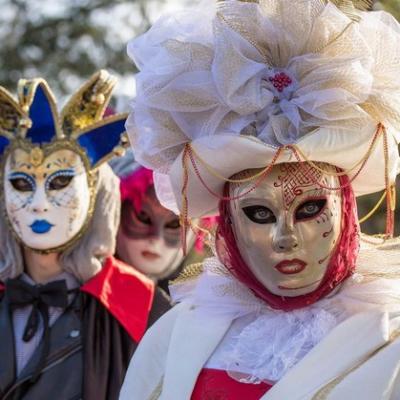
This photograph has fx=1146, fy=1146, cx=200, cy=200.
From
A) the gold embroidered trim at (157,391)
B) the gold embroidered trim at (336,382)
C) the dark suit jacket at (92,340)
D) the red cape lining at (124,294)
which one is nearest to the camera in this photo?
the gold embroidered trim at (336,382)

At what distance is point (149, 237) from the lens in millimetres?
5324

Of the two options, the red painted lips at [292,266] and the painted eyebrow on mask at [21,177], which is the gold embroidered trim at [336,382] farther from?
the painted eyebrow on mask at [21,177]

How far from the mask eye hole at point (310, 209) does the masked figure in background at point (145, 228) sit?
221 centimetres

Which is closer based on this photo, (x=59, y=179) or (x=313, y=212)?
(x=313, y=212)

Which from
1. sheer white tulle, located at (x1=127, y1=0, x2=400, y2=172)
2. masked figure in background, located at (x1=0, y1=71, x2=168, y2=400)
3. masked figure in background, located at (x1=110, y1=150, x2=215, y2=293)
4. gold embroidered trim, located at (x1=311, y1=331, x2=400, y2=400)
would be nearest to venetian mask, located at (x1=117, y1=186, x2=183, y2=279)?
masked figure in background, located at (x1=110, y1=150, x2=215, y2=293)

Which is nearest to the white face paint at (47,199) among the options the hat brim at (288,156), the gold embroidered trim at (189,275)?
the gold embroidered trim at (189,275)

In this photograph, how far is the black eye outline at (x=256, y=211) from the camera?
315cm

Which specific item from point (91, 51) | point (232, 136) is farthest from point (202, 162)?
point (91, 51)

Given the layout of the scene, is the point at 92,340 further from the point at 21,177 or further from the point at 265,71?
the point at 265,71

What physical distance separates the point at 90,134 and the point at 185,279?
140cm

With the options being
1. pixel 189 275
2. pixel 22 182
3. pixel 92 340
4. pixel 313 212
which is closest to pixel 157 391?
pixel 189 275

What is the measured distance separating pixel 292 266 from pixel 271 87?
50cm

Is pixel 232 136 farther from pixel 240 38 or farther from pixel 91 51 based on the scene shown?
pixel 91 51

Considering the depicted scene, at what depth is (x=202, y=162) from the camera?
3207mm
